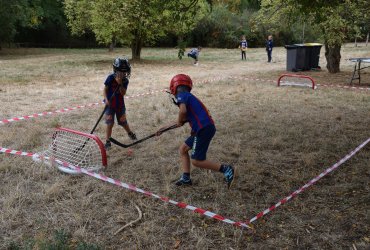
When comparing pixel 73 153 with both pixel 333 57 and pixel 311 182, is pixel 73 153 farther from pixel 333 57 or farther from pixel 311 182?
pixel 333 57

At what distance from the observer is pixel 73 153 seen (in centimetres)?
518

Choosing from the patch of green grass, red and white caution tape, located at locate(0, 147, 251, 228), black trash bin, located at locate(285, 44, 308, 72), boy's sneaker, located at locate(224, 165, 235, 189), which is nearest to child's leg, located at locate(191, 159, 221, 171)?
boy's sneaker, located at locate(224, 165, 235, 189)

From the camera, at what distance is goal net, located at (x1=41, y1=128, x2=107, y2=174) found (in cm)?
489

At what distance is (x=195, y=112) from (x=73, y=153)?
204 cm

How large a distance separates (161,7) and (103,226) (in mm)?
3601

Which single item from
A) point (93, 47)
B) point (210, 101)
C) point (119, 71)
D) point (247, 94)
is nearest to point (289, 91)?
point (247, 94)

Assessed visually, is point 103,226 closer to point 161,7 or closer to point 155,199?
point 155,199

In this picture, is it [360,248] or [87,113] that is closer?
[360,248]

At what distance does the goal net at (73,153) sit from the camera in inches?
193

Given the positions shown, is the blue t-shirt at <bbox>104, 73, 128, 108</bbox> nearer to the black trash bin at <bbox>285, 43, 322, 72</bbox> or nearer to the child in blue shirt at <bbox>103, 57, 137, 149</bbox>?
the child in blue shirt at <bbox>103, 57, 137, 149</bbox>

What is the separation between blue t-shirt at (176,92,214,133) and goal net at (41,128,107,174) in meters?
1.35

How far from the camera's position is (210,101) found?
927 centimetres

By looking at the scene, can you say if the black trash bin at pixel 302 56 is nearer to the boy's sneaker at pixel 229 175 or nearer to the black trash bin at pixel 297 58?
the black trash bin at pixel 297 58

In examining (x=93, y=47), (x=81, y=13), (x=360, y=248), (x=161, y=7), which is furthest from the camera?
(x=93, y=47)
